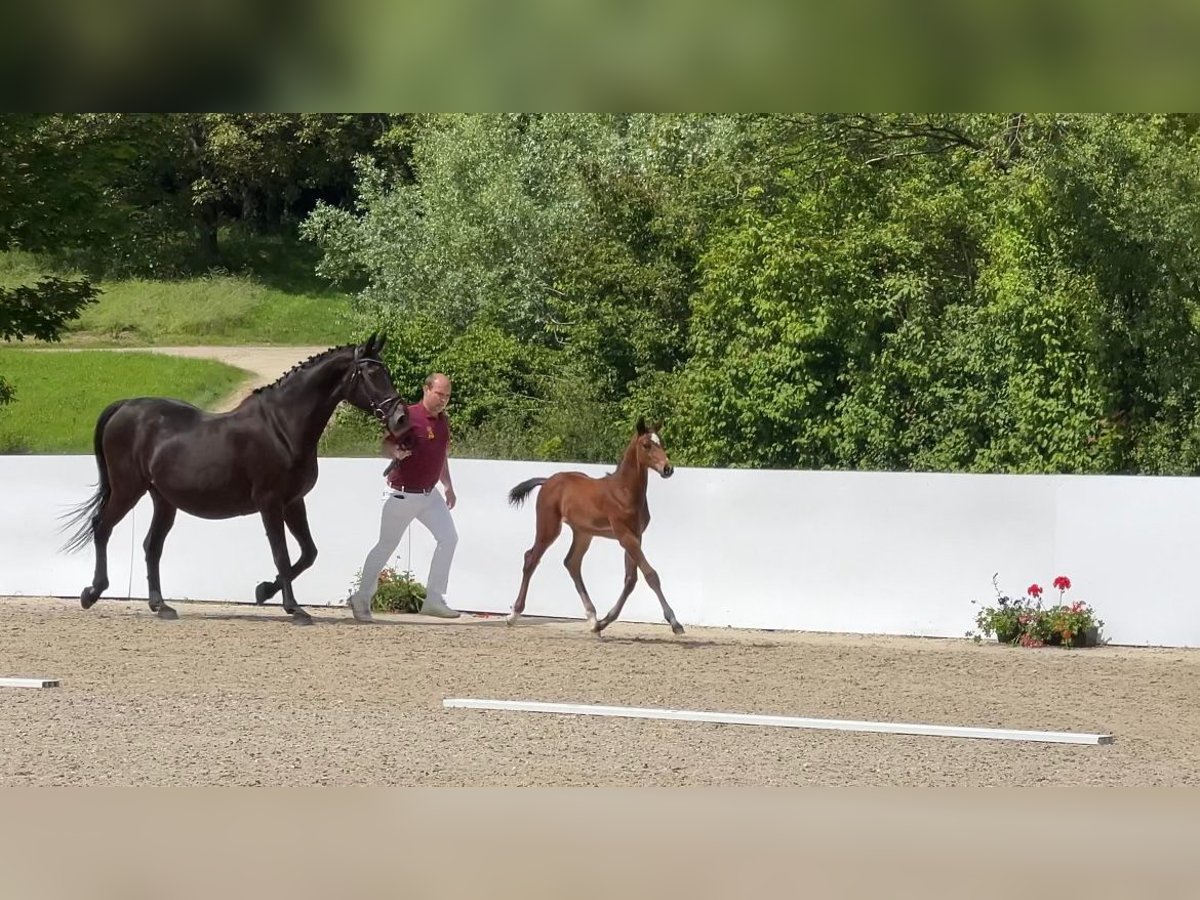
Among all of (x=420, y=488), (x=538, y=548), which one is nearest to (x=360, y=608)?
(x=420, y=488)

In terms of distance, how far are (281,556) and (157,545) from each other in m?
1.18

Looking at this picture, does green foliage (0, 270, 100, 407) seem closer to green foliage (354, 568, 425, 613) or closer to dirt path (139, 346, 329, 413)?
dirt path (139, 346, 329, 413)

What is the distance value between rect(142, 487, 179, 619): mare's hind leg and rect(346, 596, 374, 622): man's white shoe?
1454mm

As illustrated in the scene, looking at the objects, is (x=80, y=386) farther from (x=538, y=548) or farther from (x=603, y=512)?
(x=603, y=512)

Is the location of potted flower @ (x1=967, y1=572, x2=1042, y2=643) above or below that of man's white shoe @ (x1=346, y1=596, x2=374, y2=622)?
above

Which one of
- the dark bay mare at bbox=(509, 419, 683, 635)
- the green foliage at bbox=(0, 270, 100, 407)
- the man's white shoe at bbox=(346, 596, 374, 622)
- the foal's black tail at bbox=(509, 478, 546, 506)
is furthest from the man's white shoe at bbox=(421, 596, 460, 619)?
the green foliage at bbox=(0, 270, 100, 407)

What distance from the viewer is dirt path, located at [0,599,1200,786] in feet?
26.3

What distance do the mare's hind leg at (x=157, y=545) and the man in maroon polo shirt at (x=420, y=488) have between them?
1.54 metres

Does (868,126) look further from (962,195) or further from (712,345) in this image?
(712,345)

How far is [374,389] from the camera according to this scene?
13.6 m

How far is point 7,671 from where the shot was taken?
37.3ft

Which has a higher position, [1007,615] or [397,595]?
[1007,615]

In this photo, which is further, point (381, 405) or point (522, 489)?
point (522, 489)

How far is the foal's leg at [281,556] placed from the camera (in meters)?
13.9
